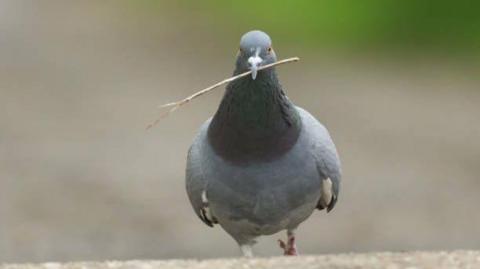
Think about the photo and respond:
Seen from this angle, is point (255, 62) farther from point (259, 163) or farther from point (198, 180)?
point (198, 180)

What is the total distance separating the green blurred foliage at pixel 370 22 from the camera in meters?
13.8

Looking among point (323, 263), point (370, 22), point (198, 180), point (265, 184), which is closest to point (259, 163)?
point (265, 184)

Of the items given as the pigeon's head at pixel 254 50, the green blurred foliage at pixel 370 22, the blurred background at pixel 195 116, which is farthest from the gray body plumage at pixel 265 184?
the green blurred foliage at pixel 370 22

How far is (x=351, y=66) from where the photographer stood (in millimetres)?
13742

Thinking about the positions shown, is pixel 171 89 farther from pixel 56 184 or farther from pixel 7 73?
pixel 56 184

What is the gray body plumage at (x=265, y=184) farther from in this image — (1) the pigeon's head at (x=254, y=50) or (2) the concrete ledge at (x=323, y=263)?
(2) the concrete ledge at (x=323, y=263)

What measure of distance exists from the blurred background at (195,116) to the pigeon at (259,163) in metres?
2.93

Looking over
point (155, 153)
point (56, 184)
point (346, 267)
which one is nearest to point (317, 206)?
point (346, 267)

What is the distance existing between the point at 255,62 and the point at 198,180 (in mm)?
728

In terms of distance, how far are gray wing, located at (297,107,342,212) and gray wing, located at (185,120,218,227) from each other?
446mm

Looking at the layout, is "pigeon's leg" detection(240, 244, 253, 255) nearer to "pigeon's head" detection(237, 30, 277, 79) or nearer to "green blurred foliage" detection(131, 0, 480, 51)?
"pigeon's head" detection(237, 30, 277, 79)

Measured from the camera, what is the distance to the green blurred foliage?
13.8 meters

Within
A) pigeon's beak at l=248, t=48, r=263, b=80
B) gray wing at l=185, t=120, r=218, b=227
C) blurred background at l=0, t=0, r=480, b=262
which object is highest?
pigeon's beak at l=248, t=48, r=263, b=80

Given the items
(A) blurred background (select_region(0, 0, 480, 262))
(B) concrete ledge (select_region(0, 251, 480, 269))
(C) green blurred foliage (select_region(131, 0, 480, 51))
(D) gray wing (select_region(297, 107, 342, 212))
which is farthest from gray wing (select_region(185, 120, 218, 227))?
(C) green blurred foliage (select_region(131, 0, 480, 51))
